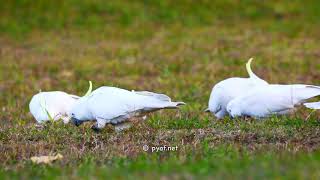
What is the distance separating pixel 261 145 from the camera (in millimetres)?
5742

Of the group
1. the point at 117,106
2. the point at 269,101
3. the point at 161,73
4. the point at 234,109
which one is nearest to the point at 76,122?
the point at 117,106

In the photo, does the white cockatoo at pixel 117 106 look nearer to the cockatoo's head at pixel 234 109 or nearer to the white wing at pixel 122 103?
the white wing at pixel 122 103

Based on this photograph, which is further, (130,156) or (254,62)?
(254,62)

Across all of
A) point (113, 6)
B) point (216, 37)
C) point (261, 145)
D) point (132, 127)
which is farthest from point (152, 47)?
point (261, 145)

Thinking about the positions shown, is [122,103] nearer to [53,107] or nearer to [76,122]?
[76,122]

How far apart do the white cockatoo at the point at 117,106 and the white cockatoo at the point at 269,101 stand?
2.59ft

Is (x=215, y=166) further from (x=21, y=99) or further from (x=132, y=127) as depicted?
(x=21, y=99)

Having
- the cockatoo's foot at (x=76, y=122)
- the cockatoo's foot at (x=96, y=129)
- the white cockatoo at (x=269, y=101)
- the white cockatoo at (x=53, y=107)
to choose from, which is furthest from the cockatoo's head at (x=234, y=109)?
the white cockatoo at (x=53, y=107)

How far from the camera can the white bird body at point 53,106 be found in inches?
287

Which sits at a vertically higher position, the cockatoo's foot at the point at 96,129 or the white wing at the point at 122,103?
the white wing at the point at 122,103

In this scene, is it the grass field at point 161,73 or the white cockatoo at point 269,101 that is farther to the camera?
the white cockatoo at point 269,101

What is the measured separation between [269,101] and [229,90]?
1.63ft

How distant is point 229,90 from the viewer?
23.7ft

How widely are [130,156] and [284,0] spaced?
13520mm
